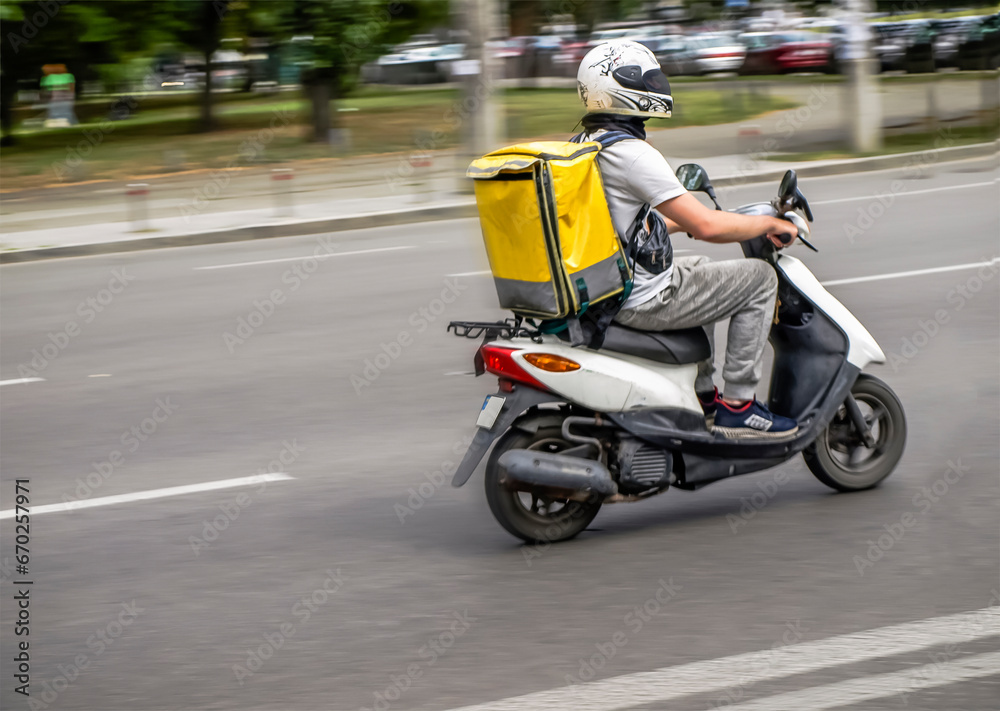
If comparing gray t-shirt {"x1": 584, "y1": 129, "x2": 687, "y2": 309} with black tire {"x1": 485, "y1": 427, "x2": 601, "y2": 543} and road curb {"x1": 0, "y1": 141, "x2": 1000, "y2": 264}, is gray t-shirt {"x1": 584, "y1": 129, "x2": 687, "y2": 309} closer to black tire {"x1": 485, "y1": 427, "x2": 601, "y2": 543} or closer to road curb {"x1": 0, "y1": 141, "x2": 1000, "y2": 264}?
black tire {"x1": 485, "y1": 427, "x2": 601, "y2": 543}

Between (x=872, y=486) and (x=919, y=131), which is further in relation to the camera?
(x=919, y=131)

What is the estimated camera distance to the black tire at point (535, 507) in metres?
4.95

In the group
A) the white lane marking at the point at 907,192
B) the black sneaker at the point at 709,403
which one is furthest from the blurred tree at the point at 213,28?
the black sneaker at the point at 709,403

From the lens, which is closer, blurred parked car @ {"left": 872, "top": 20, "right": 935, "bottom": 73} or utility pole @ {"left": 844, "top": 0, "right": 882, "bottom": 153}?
utility pole @ {"left": 844, "top": 0, "right": 882, "bottom": 153}

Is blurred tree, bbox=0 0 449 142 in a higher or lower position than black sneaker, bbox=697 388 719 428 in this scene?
higher

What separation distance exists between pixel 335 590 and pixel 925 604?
198cm

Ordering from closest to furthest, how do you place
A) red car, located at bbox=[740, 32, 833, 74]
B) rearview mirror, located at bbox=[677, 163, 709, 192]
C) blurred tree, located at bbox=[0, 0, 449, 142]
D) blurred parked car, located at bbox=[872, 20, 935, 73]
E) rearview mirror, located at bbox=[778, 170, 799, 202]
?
rearview mirror, located at bbox=[677, 163, 709, 192]
rearview mirror, located at bbox=[778, 170, 799, 202]
blurred tree, located at bbox=[0, 0, 449, 142]
blurred parked car, located at bbox=[872, 20, 935, 73]
red car, located at bbox=[740, 32, 833, 74]

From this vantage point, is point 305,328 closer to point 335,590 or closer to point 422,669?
point 335,590

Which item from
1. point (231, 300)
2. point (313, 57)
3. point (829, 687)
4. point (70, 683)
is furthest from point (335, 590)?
point (313, 57)

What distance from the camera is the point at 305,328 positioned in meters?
9.77

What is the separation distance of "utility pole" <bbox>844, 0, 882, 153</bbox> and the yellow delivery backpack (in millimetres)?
14958

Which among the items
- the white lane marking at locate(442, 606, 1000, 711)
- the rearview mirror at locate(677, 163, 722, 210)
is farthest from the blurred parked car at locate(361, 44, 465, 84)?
the white lane marking at locate(442, 606, 1000, 711)

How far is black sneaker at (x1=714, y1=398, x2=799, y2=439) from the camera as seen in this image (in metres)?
5.23

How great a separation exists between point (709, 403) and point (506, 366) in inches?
35.4
